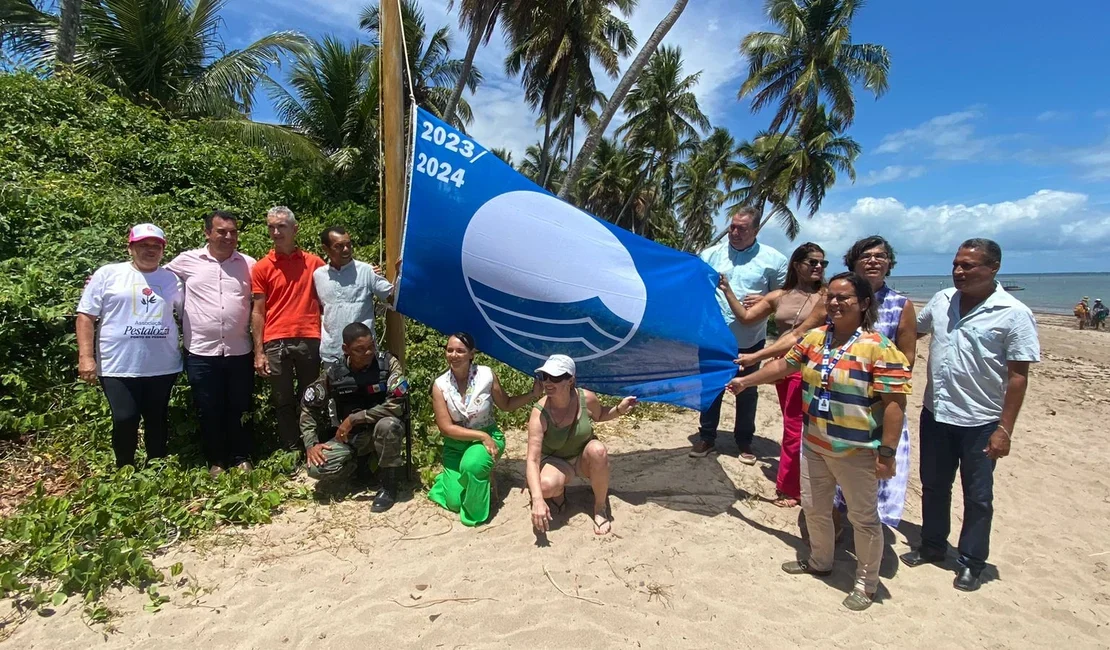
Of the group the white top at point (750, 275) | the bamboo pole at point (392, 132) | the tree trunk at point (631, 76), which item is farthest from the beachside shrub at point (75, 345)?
the tree trunk at point (631, 76)

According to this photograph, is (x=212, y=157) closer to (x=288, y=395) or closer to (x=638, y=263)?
(x=288, y=395)

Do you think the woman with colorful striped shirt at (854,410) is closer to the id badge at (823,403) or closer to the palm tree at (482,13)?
the id badge at (823,403)

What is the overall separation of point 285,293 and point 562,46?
632 inches

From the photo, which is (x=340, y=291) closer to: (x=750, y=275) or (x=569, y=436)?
(x=569, y=436)

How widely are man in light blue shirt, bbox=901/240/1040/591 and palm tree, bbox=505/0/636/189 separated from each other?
13150mm

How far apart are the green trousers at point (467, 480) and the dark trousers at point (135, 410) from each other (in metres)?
1.87

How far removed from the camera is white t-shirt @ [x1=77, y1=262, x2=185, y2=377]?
3.61 m

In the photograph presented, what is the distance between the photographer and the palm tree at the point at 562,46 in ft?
47.9

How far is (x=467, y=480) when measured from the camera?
12.6ft

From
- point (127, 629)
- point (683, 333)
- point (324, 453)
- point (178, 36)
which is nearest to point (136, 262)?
point (324, 453)

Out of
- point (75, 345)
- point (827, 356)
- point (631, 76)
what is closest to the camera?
point (827, 356)

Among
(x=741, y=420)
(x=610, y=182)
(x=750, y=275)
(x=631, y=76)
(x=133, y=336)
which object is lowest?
(x=741, y=420)

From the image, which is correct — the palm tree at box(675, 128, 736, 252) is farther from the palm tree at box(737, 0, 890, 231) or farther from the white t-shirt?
the white t-shirt

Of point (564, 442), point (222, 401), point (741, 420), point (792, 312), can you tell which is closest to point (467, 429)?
point (564, 442)
